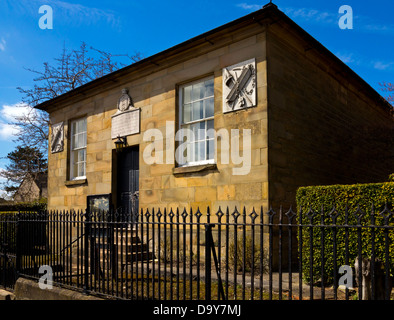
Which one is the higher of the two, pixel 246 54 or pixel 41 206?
pixel 246 54

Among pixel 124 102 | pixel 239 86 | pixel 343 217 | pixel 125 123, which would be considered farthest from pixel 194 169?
Answer: pixel 343 217

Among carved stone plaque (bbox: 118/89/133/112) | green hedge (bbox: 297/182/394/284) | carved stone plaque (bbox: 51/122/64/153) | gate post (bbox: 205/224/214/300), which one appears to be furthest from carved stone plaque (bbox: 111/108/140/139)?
gate post (bbox: 205/224/214/300)

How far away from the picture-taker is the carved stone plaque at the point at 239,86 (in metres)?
8.59

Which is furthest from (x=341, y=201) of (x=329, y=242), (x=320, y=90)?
(x=320, y=90)

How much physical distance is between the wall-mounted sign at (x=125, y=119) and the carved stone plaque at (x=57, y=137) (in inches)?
130

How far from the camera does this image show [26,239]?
7.62 metres

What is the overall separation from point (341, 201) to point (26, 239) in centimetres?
591

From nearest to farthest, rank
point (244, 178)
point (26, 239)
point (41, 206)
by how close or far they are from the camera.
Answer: point (26, 239), point (244, 178), point (41, 206)

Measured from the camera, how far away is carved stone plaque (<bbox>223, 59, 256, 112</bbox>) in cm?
859

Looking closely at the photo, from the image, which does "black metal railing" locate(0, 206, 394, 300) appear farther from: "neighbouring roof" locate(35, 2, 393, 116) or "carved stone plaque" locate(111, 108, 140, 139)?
"neighbouring roof" locate(35, 2, 393, 116)

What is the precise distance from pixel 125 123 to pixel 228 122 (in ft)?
12.3

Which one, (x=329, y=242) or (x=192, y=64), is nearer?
(x=329, y=242)

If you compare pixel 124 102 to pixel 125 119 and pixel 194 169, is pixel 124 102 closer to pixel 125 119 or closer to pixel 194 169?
pixel 125 119
